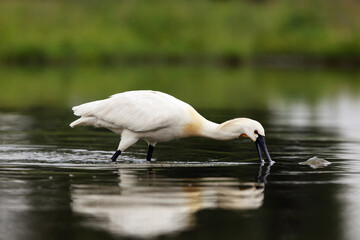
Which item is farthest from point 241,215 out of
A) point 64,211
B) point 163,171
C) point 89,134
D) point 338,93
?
point 338,93

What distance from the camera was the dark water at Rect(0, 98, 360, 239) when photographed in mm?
8242

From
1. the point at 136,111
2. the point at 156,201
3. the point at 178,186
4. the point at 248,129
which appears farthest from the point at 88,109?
the point at 156,201

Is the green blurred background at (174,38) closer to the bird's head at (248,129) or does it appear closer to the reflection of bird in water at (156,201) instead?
the bird's head at (248,129)

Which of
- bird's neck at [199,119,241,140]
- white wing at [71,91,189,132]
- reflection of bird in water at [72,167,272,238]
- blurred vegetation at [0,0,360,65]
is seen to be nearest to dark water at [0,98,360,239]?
reflection of bird in water at [72,167,272,238]

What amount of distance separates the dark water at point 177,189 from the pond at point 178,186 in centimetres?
1

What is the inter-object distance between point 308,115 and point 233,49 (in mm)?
62113

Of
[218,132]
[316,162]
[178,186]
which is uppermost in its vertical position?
[218,132]

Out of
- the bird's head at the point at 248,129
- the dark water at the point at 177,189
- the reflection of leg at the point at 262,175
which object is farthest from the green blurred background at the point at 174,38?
the reflection of leg at the point at 262,175

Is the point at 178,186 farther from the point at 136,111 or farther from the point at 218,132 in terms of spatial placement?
the point at 136,111

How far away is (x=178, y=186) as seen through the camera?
1069 centimetres

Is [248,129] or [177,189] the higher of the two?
[248,129]

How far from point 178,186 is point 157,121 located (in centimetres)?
226

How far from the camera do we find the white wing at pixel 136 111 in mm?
12836

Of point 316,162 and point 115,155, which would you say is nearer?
point 115,155
